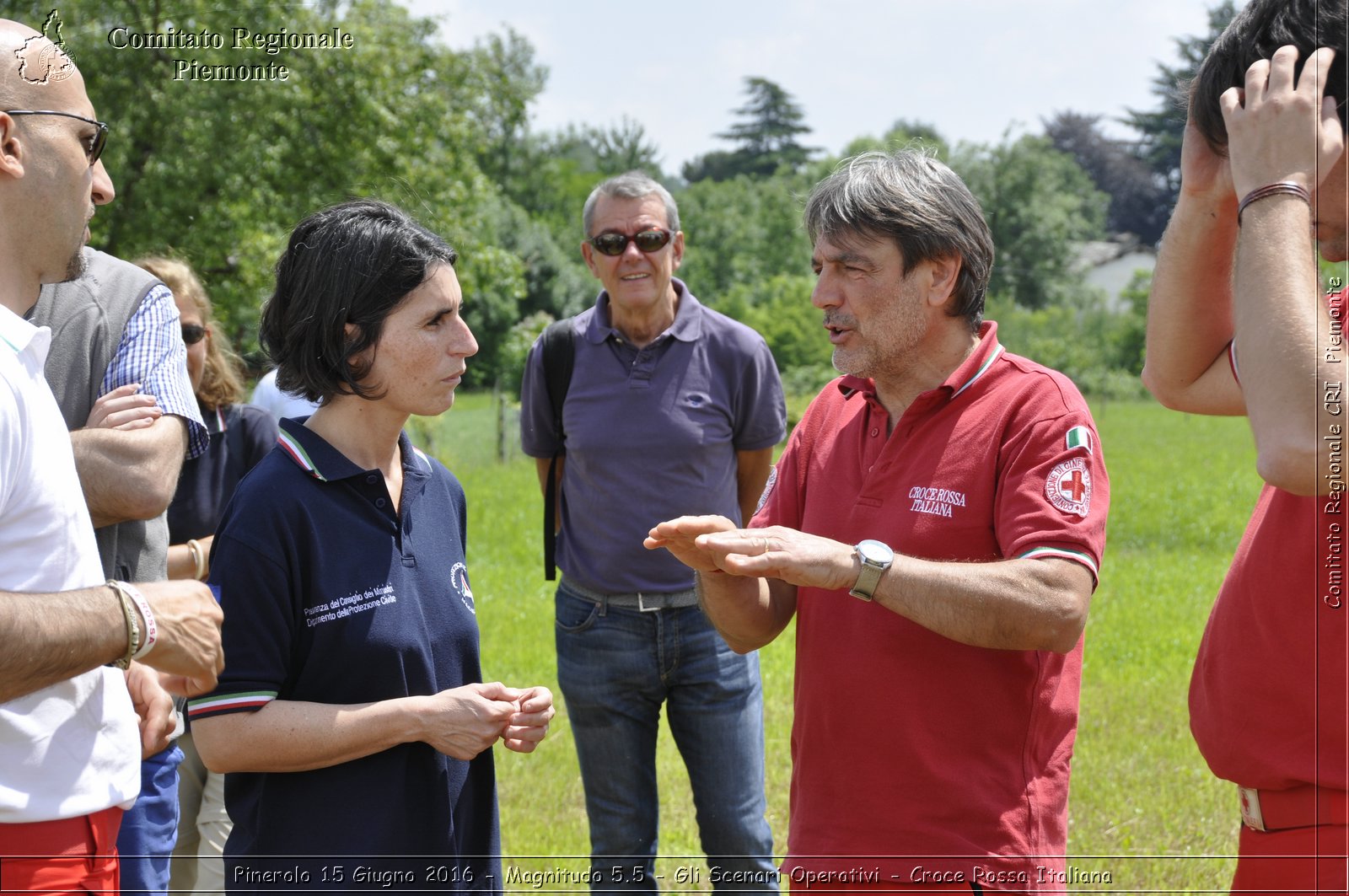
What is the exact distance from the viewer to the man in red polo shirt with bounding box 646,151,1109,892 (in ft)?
7.94

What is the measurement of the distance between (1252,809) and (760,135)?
307ft

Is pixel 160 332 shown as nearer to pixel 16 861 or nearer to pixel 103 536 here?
pixel 103 536

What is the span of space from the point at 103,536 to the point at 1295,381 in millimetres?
2822

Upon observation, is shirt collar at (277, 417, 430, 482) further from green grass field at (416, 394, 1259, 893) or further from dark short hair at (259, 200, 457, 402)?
green grass field at (416, 394, 1259, 893)

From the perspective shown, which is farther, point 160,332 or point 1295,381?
point 160,332

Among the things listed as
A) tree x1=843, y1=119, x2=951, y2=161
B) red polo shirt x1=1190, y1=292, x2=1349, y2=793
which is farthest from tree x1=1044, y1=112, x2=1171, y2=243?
red polo shirt x1=1190, y1=292, x2=1349, y2=793

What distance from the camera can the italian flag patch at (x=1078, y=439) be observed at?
2.53 meters

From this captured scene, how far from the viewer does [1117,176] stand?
86438 mm

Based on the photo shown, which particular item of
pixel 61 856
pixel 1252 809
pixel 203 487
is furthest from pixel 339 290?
pixel 1252 809

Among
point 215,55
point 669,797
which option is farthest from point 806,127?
point 669,797

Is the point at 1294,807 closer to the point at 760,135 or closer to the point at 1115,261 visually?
the point at 1115,261

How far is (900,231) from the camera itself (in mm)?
2787

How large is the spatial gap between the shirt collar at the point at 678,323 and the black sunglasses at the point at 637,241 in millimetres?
161

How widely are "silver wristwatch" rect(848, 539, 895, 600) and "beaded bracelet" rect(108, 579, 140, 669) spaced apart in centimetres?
138
